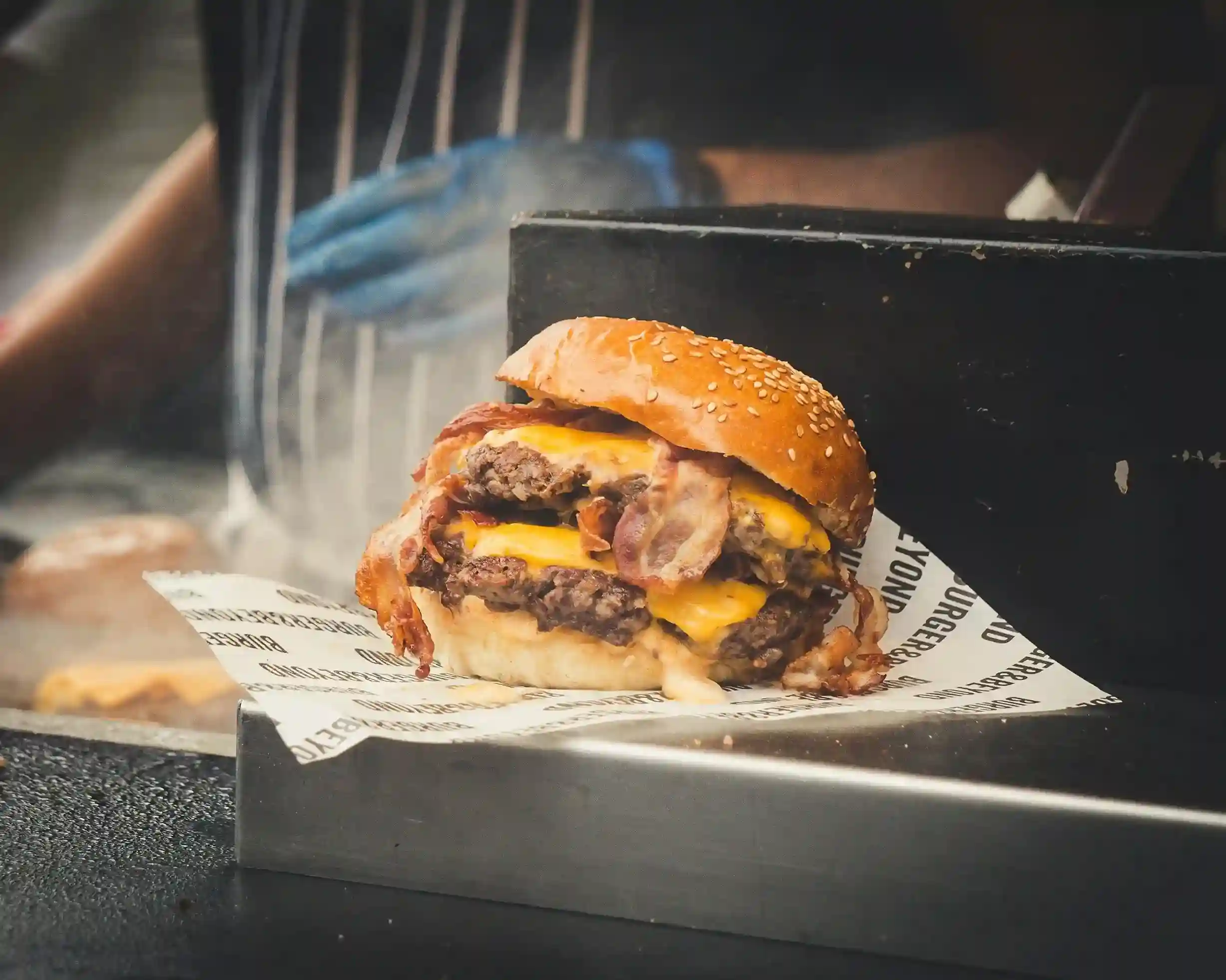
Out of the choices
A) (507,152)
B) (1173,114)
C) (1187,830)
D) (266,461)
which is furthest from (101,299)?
(1187,830)

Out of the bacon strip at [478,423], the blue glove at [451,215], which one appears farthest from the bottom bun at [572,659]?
the blue glove at [451,215]

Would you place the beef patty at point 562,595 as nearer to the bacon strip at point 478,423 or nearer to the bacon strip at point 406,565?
the bacon strip at point 406,565

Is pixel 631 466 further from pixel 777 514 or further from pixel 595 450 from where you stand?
pixel 777 514

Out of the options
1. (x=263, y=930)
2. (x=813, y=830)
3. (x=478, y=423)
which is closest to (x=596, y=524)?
(x=478, y=423)

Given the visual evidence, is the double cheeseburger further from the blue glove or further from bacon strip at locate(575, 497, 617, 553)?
the blue glove

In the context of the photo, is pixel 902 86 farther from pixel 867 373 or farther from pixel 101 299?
pixel 101 299

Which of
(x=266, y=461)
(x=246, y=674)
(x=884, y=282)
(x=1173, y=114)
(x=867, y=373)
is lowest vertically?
(x=266, y=461)
